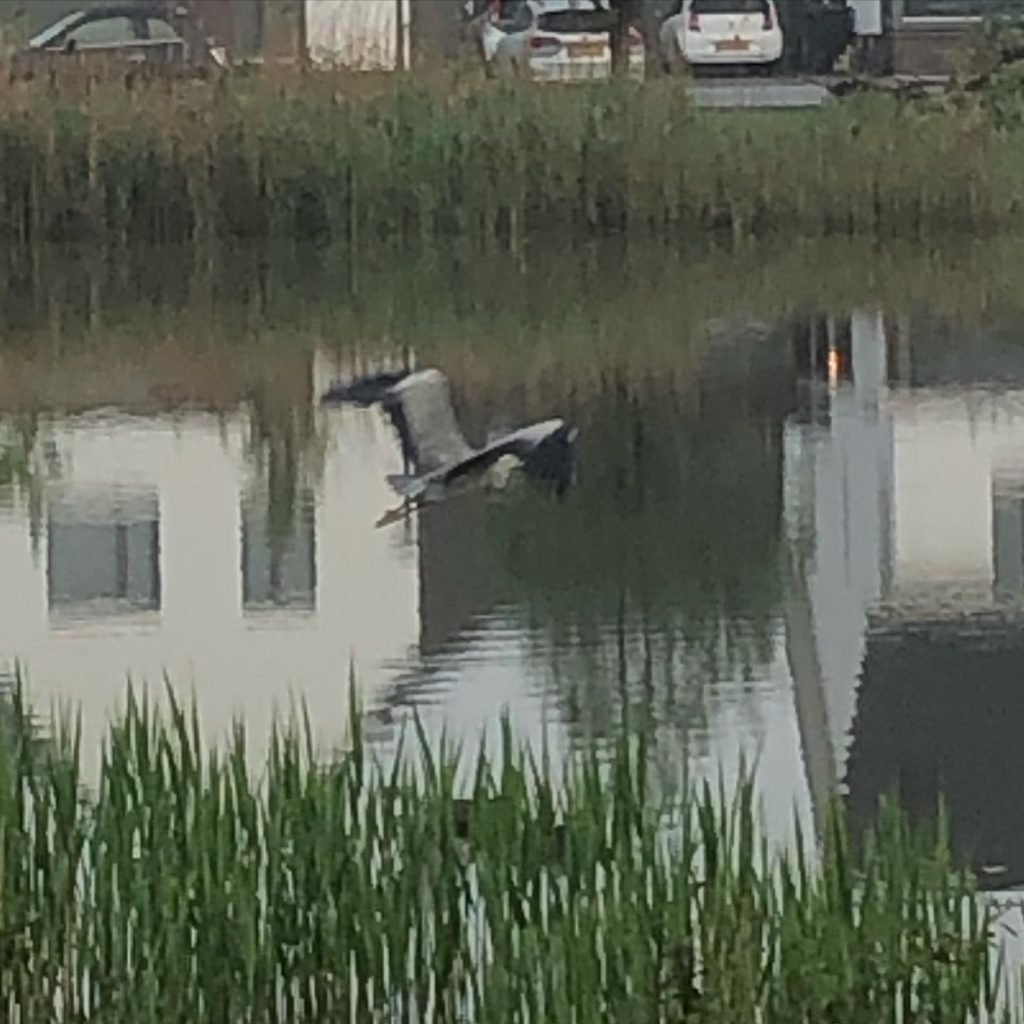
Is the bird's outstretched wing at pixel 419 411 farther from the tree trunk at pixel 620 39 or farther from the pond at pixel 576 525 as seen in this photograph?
the tree trunk at pixel 620 39

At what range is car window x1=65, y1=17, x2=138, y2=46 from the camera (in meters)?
26.3

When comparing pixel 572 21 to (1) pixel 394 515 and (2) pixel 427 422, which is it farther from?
(1) pixel 394 515

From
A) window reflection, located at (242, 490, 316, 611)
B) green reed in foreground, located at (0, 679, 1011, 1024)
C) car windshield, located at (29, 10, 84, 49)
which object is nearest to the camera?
green reed in foreground, located at (0, 679, 1011, 1024)

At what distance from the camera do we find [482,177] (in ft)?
60.5

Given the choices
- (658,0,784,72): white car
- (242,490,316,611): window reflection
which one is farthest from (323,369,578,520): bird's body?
(658,0,784,72): white car

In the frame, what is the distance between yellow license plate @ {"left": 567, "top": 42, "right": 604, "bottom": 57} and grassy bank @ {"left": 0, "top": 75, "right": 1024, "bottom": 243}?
17.8 ft

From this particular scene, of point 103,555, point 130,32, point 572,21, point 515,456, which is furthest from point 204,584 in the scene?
point 130,32

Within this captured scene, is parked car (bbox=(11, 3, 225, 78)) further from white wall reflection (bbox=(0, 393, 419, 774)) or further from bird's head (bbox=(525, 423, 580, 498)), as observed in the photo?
bird's head (bbox=(525, 423, 580, 498))

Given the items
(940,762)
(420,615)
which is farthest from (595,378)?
(940,762)

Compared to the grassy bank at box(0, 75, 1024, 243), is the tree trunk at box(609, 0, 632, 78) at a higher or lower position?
higher

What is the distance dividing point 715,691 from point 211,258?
10.9m

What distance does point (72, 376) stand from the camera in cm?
1328

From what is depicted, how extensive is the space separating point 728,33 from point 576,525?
59.1ft

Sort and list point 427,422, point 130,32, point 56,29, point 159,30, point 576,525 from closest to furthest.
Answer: point 576,525, point 427,422, point 56,29, point 130,32, point 159,30
